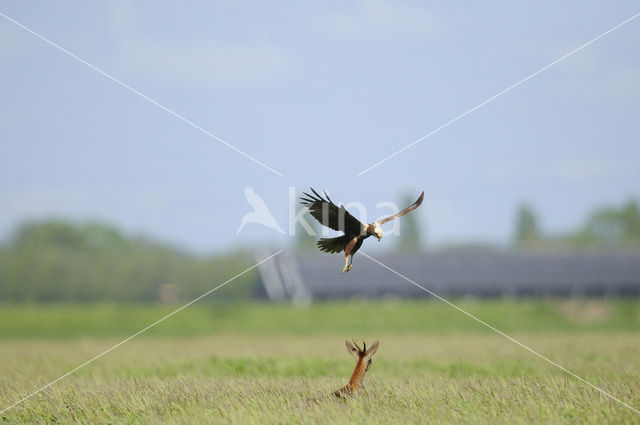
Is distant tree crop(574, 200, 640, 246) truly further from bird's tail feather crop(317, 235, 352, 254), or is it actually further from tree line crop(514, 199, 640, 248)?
bird's tail feather crop(317, 235, 352, 254)

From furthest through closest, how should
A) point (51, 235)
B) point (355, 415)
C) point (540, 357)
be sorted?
point (51, 235), point (540, 357), point (355, 415)

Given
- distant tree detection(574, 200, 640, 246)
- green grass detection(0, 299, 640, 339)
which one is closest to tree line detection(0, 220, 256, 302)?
green grass detection(0, 299, 640, 339)

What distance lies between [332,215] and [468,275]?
56215 mm

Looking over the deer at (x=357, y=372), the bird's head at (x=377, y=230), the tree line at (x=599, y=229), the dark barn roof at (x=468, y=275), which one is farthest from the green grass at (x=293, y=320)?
the tree line at (x=599, y=229)

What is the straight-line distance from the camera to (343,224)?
13.4m

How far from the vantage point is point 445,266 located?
69438mm

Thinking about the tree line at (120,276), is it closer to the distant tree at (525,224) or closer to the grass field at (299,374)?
the grass field at (299,374)

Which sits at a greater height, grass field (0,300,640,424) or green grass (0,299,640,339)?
grass field (0,300,640,424)

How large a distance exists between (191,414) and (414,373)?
9111 millimetres

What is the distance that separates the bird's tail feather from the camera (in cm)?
1361

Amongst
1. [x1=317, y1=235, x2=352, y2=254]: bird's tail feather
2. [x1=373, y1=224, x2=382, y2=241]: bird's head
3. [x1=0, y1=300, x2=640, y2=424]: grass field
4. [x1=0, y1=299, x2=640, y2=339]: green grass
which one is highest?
[x1=373, y1=224, x2=382, y2=241]: bird's head

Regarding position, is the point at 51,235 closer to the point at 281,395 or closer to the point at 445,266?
the point at 445,266

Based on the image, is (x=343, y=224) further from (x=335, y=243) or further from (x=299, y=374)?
(x=299, y=374)

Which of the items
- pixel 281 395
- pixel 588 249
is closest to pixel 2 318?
pixel 281 395
